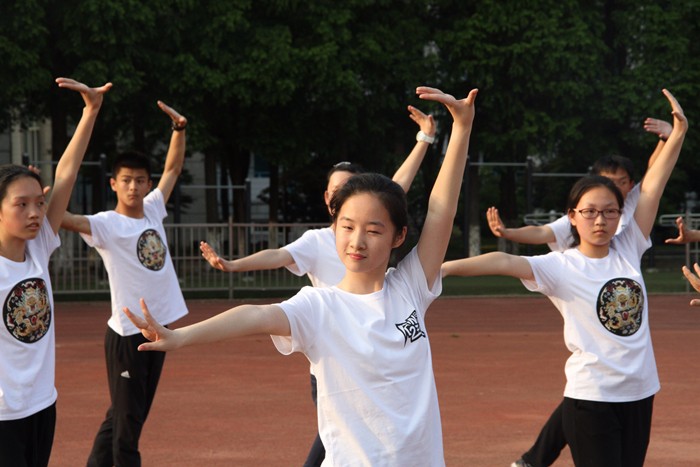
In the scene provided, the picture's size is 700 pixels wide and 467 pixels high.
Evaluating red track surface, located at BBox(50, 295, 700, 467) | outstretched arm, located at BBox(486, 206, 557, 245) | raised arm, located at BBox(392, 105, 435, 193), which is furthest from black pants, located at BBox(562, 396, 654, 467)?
red track surface, located at BBox(50, 295, 700, 467)

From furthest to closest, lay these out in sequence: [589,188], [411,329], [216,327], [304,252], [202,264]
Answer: [202,264]
[304,252]
[589,188]
[411,329]
[216,327]

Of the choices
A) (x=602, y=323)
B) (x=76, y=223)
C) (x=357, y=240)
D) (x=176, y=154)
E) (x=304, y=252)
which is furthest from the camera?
(x=176, y=154)

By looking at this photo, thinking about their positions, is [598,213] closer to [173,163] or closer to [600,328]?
[600,328]

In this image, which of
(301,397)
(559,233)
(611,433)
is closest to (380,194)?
(611,433)

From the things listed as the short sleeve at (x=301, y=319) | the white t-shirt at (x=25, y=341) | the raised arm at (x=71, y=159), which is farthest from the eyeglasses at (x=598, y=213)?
the white t-shirt at (x=25, y=341)

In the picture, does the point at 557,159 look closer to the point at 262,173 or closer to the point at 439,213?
the point at 262,173

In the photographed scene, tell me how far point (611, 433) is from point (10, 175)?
9.28ft

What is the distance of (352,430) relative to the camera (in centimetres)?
335

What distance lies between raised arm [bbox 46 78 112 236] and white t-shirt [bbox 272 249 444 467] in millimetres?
1730

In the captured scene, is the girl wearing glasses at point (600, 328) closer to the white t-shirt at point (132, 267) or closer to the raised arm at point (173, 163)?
the white t-shirt at point (132, 267)

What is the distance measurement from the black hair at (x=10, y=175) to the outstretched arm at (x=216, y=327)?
1512 mm

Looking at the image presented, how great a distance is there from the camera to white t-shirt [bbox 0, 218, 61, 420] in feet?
14.0

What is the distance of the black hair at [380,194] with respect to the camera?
3332mm

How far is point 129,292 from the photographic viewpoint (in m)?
6.24
